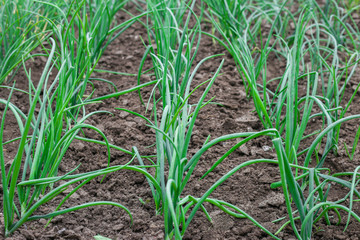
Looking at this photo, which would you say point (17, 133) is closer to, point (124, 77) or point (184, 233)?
point (124, 77)

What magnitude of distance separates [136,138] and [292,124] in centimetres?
78

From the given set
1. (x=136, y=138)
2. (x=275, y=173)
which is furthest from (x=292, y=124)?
(x=136, y=138)

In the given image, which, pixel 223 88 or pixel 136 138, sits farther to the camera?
pixel 223 88

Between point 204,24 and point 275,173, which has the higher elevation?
point 204,24

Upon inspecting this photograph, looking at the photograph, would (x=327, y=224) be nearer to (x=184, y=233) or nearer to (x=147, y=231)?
(x=184, y=233)

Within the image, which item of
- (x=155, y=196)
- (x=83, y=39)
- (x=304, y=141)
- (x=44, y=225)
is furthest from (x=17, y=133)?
(x=304, y=141)

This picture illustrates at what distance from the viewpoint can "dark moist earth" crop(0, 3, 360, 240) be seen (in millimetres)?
1703

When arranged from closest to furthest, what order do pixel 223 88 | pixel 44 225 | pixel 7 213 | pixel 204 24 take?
pixel 7 213 → pixel 44 225 → pixel 223 88 → pixel 204 24

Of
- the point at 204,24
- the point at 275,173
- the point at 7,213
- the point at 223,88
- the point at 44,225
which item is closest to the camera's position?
the point at 7,213

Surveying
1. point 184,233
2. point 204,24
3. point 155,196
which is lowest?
point 184,233

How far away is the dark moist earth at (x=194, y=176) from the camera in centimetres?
170

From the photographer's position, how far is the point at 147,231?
169 centimetres

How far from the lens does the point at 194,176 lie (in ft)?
6.60

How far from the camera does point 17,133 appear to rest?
222 cm
